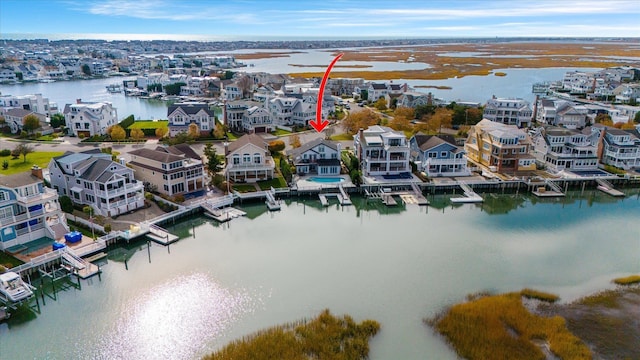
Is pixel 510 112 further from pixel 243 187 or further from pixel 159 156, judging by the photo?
pixel 159 156

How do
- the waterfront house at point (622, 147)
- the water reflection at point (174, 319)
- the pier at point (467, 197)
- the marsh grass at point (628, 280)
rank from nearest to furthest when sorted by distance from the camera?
the water reflection at point (174, 319) → the marsh grass at point (628, 280) → the pier at point (467, 197) → the waterfront house at point (622, 147)

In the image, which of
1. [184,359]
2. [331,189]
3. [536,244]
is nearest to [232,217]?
[331,189]

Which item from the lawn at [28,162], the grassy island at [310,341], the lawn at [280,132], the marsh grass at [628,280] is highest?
the lawn at [280,132]

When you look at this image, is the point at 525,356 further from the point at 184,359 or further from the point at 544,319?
the point at 184,359

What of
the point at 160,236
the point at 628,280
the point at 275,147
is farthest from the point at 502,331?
the point at 275,147

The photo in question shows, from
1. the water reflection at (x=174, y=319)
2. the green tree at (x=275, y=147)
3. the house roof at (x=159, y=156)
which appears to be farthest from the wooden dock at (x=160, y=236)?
the green tree at (x=275, y=147)

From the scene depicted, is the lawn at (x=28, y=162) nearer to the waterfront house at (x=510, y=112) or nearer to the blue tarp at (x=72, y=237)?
the blue tarp at (x=72, y=237)
